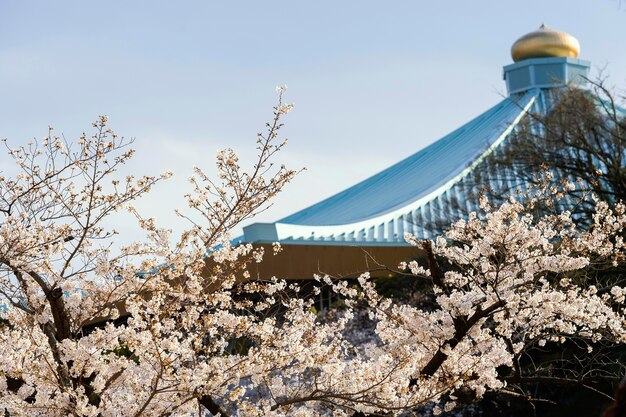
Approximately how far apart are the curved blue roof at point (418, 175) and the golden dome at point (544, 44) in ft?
5.40

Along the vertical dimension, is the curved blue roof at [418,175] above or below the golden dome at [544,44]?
below

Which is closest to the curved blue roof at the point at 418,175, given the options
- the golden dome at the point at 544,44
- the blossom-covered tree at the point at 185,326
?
the golden dome at the point at 544,44

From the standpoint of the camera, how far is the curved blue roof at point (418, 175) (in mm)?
24391

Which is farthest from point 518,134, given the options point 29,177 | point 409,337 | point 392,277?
point 29,177

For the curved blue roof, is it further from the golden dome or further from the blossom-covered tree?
the blossom-covered tree

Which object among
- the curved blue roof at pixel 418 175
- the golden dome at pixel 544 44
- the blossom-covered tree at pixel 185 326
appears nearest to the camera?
the blossom-covered tree at pixel 185 326

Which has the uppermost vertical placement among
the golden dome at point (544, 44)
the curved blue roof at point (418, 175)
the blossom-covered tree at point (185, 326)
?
the golden dome at point (544, 44)

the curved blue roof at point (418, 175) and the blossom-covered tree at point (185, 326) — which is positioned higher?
the curved blue roof at point (418, 175)

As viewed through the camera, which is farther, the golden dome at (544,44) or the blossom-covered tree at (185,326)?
the golden dome at (544,44)

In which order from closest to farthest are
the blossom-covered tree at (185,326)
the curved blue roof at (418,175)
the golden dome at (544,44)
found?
the blossom-covered tree at (185,326) → the curved blue roof at (418,175) → the golden dome at (544,44)

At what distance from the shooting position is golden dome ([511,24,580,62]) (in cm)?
3200

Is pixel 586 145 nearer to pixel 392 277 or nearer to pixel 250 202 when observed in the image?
pixel 392 277

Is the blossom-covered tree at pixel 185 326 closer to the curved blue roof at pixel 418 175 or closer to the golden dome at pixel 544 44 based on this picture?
the curved blue roof at pixel 418 175

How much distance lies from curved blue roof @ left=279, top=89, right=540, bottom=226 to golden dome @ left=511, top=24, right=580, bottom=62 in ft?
5.40
